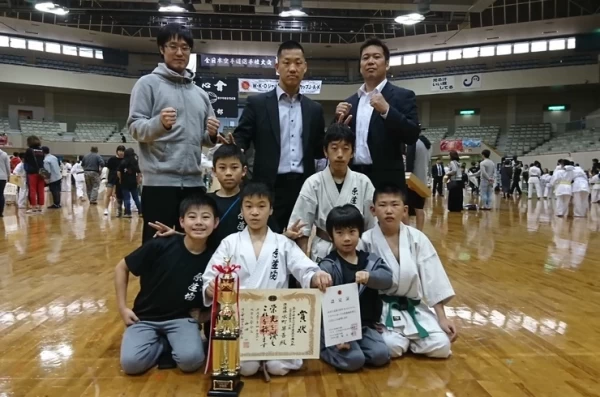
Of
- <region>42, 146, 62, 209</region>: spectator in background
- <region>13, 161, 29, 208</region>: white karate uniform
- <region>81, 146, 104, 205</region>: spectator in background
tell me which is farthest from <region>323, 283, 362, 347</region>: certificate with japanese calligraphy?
<region>13, 161, 29, 208</region>: white karate uniform

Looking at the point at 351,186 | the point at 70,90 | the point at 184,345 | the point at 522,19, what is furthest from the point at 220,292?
the point at 70,90

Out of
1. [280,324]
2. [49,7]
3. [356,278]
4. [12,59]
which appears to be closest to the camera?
[280,324]

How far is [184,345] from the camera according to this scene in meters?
2.25

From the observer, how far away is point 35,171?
30.1ft

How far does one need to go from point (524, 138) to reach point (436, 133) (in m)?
4.31

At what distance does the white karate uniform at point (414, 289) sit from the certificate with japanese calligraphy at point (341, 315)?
277 mm

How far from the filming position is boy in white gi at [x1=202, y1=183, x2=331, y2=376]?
2293 mm

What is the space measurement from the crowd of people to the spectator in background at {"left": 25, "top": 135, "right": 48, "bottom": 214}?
7.80 metres

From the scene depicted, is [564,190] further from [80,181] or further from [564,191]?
[80,181]

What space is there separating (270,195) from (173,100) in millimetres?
803

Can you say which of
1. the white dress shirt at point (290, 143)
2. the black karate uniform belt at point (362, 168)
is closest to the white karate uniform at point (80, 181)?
the white dress shirt at point (290, 143)

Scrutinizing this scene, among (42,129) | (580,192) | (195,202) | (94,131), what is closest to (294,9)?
(580,192)

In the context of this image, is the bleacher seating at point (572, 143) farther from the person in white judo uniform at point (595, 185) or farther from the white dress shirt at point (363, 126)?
the white dress shirt at point (363, 126)

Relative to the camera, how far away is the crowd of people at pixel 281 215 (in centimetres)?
232
